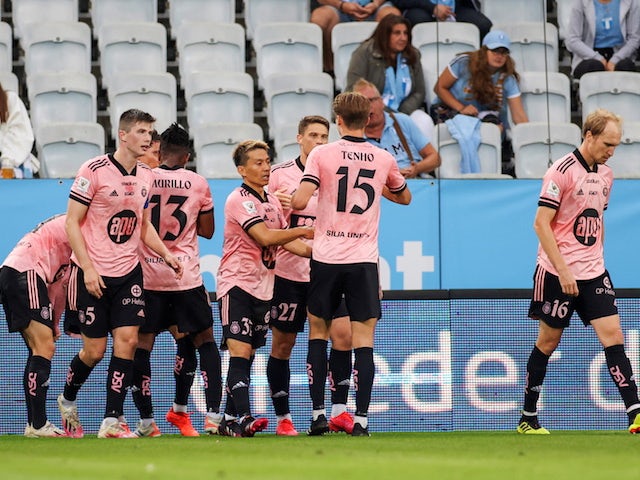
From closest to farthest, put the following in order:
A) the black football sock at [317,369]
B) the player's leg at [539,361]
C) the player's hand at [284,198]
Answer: the black football sock at [317,369]
the player's leg at [539,361]
the player's hand at [284,198]

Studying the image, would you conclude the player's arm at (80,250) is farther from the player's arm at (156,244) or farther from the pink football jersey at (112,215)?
the player's arm at (156,244)

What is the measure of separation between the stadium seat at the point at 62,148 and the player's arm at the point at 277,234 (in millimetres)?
3967

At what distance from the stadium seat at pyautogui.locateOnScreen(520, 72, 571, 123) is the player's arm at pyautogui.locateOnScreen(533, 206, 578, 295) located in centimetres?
370

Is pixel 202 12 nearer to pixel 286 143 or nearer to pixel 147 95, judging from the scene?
pixel 147 95

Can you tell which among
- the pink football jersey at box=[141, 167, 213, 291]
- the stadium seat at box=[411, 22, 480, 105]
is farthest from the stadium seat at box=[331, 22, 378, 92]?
the pink football jersey at box=[141, 167, 213, 291]

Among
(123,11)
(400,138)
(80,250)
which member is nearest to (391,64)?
(400,138)

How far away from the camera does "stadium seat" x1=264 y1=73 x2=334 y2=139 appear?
525 inches

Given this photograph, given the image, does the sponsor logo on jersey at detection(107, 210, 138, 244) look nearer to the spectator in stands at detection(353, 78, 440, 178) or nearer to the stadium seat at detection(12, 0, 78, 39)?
the spectator in stands at detection(353, 78, 440, 178)

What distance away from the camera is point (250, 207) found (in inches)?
350

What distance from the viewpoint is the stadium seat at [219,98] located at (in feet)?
44.2

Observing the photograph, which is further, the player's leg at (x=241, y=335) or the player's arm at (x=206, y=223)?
the player's arm at (x=206, y=223)

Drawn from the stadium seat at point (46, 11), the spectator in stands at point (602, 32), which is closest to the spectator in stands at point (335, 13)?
the spectator in stands at point (602, 32)

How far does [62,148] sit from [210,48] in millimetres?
2403

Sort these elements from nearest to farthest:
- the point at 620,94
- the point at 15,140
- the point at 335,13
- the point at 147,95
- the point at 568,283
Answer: the point at 568,283 < the point at 15,140 < the point at 620,94 < the point at 147,95 < the point at 335,13
